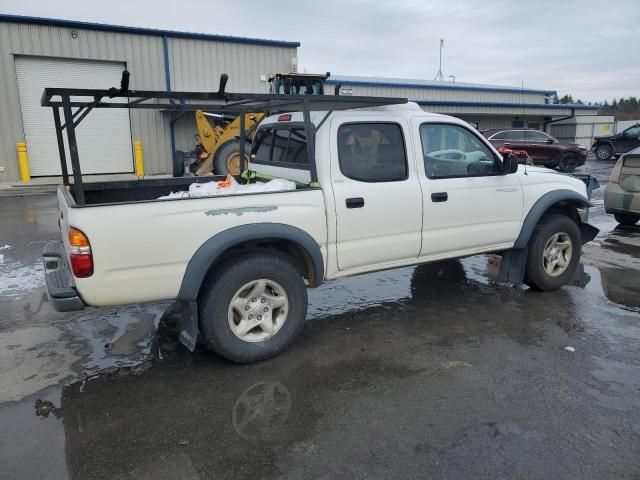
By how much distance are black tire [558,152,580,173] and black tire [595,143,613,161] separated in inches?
272

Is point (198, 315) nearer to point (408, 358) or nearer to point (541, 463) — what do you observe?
point (408, 358)

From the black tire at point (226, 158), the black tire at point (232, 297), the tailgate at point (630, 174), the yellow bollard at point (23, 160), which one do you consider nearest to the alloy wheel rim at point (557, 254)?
the black tire at point (232, 297)

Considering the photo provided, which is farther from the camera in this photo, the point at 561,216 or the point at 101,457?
the point at 561,216

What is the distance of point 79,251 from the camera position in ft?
11.0

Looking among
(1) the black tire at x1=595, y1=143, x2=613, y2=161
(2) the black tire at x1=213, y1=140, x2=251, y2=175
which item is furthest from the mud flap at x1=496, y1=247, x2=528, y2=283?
(1) the black tire at x1=595, y1=143, x2=613, y2=161

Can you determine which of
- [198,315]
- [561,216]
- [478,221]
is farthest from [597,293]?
[198,315]

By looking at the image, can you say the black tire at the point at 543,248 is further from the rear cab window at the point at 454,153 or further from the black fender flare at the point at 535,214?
the rear cab window at the point at 454,153

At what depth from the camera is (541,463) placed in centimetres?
279

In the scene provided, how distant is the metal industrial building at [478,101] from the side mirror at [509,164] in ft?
72.4

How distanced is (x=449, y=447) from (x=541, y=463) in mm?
489

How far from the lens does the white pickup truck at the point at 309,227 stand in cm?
350

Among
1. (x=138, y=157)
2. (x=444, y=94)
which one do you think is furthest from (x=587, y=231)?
(x=444, y=94)

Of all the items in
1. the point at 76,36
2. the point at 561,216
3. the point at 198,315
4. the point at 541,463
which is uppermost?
the point at 76,36

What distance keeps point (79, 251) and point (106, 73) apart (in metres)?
18.4
